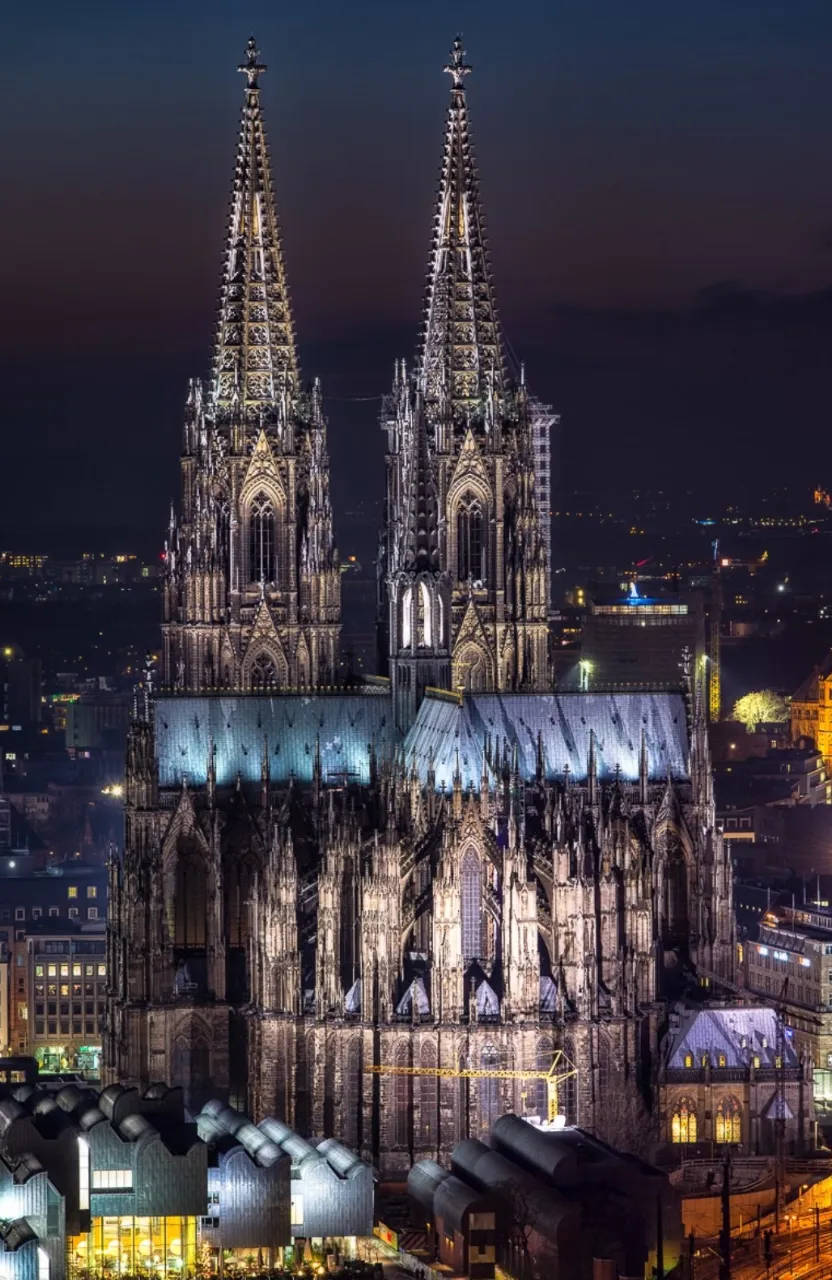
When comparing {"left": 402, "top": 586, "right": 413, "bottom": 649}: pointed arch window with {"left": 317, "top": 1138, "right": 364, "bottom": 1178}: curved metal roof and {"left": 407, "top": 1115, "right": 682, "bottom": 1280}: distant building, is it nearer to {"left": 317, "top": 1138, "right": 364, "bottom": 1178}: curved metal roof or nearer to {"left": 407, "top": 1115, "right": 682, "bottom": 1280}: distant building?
{"left": 317, "top": 1138, "right": 364, "bottom": 1178}: curved metal roof

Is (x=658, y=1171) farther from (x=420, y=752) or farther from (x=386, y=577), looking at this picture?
(x=386, y=577)

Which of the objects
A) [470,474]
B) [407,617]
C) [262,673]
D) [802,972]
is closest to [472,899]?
[407,617]

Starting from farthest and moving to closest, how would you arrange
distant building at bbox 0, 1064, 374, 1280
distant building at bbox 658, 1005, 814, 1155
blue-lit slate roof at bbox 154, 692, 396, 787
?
blue-lit slate roof at bbox 154, 692, 396, 787 → distant building at bbox 658, 1005, 814, 1155 → distant building at bbox 0, 1064, 374, 1280

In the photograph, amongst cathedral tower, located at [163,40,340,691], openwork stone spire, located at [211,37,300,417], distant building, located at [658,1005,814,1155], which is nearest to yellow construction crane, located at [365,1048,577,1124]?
distant building, located at [658,1005,814,1155]

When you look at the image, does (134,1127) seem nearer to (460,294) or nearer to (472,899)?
(472,899)

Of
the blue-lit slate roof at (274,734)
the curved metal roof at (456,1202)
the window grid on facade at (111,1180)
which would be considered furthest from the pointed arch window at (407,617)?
the window grid on facade at (111,1180)

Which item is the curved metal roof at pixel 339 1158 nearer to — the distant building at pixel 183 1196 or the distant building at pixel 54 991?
the distant building at pixel 183 1196
